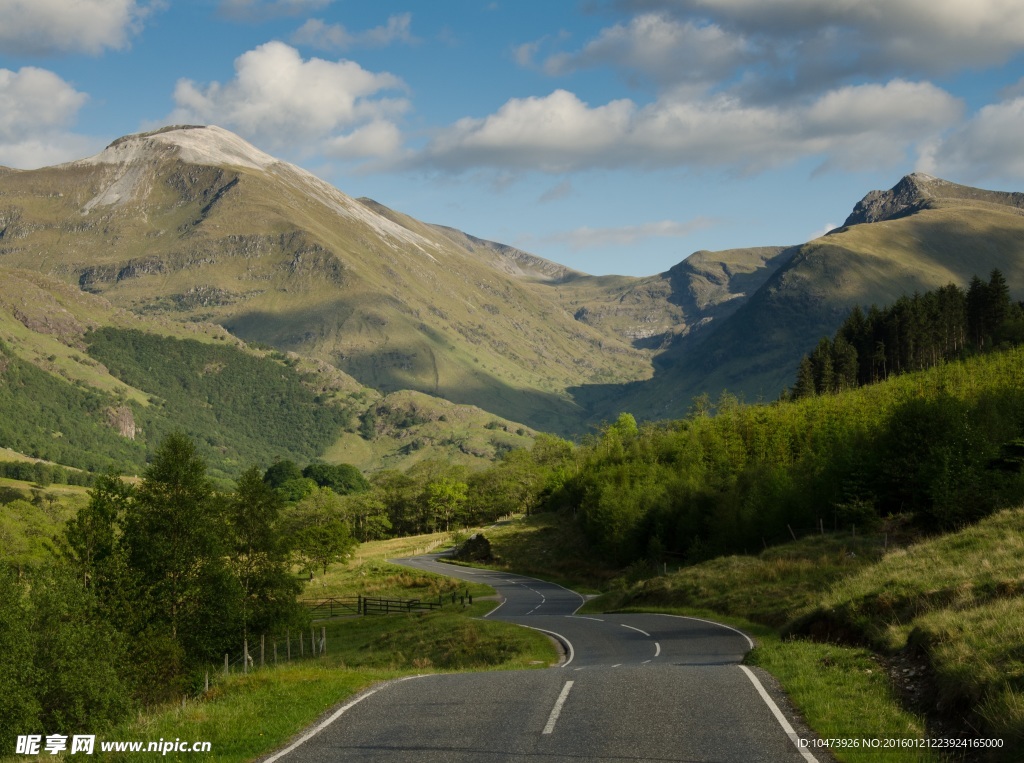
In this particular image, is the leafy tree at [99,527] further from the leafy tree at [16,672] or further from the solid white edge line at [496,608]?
the solid white edge line at [496,608]

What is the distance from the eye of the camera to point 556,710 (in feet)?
54.4

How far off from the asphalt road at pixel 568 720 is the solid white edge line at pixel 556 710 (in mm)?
A: 38

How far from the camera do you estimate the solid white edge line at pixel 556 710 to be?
15.3 meters

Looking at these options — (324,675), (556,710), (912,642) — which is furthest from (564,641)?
(556,710)

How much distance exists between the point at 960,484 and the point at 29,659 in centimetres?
5496

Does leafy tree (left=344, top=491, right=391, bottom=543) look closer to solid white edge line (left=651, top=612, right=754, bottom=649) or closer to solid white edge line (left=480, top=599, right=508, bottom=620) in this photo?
solid white edge line (left=480, top=599, right=508, bottom=620)

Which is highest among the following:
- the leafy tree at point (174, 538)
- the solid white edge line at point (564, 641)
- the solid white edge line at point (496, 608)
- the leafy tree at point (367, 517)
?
the leafy tree at point (174, 538)

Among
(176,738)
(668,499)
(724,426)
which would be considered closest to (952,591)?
(176,738)

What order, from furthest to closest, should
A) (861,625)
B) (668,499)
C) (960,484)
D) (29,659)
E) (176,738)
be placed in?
(668,499), (960,484), (29,659), (861,625), (176,738)

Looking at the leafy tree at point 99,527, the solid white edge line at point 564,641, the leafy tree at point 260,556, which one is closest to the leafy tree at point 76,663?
the leafy tree at point 99,527

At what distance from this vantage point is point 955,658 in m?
17.1

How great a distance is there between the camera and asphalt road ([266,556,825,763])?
45.5 feet

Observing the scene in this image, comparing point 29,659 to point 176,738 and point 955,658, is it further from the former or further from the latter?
point 955,658

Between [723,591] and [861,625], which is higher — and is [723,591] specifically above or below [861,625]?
below
